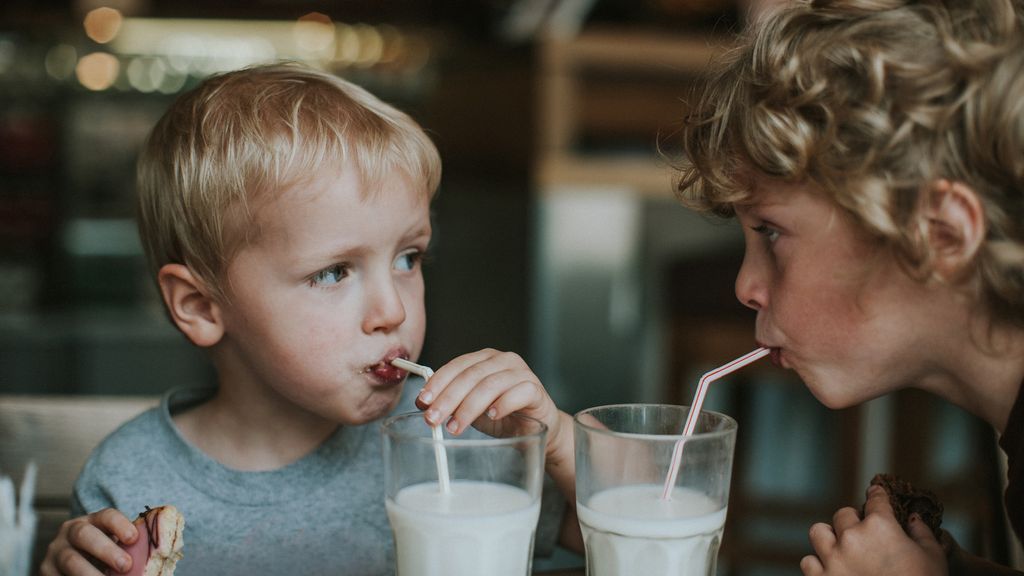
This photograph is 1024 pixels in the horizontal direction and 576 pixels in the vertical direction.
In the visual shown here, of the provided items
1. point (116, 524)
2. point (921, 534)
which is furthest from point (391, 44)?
point (921, 534)

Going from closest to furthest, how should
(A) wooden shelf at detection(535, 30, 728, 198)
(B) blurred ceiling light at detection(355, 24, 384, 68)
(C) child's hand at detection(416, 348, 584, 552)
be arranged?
(C) child's hand at detection(416, 348, 584, 552)
(A) wooden shelf at detection(535, 30, 728, 198)
(B) blurred ceiling light at detection(355, 24, 384, 68)

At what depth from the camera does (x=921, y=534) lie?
2.64ft

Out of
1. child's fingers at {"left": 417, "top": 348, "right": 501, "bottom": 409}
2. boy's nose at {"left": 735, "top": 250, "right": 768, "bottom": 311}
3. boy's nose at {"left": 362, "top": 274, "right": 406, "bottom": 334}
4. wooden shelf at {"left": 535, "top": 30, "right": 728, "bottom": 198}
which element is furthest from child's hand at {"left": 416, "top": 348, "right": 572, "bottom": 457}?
wooden shelf at {"left": 535, "top": 30, "right": 728, "bottom": 198}

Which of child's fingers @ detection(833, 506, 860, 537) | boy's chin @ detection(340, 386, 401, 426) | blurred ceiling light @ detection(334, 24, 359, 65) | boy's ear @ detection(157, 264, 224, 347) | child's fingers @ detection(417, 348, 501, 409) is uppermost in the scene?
blurred ceiling light @ detection(334, 24, 359, 65)

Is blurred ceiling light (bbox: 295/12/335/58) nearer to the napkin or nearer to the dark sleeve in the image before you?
the napkin

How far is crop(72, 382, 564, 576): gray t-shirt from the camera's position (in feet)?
3.52

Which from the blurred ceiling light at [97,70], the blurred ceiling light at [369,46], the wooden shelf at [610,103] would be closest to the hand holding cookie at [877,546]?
the wooden shelf at [610,103]

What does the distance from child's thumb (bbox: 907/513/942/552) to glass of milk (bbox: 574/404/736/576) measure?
0.51ft

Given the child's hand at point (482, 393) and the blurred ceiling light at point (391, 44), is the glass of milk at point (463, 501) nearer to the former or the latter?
the child's hand at point (482, 393)

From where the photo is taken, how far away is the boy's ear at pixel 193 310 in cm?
112

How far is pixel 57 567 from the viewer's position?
2.90ft

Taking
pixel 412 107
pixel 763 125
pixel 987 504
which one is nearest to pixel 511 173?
pixel 412 107

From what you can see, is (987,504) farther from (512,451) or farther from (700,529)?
(512,451)

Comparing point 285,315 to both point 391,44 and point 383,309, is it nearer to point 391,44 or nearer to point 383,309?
point 383,309
